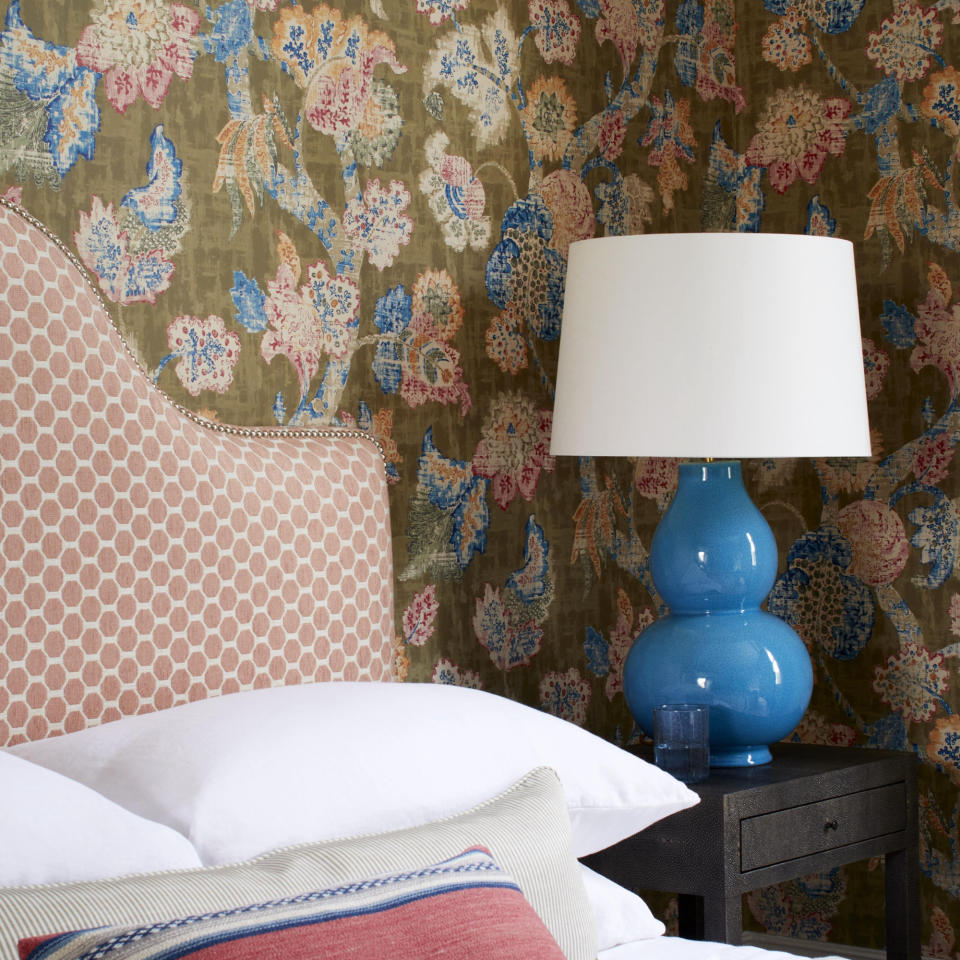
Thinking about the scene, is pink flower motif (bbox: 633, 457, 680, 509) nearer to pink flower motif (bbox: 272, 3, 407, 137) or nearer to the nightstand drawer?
the nightstand drawer

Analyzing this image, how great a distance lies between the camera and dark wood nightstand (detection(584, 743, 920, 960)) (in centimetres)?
198

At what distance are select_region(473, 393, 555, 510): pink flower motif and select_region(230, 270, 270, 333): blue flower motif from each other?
0.49m

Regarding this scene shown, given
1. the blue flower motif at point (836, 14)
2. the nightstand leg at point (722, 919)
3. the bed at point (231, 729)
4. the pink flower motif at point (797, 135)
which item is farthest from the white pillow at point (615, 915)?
the blue flower motif at point (836, 14)

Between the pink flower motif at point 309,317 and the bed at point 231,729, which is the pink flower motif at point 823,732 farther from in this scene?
the pink flower motif at point 309,317

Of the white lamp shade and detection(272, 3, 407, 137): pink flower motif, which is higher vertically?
detection(272, 3, 407, 137): pink flower motif

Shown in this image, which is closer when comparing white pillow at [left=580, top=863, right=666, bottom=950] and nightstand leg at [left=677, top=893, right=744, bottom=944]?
white pillow at [left=580, top=863, right=666, bottom=950]

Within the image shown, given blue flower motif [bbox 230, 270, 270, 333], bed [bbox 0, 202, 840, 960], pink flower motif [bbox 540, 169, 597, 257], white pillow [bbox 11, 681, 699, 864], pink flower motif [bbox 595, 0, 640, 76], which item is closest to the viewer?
bed [bbox 0, 202, 840, 960]

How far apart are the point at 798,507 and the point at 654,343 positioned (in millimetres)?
795

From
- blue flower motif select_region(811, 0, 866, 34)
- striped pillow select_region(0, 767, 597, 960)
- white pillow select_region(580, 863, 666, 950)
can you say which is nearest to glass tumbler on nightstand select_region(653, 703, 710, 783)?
white pillow select_region(580, 863, 666, 950)

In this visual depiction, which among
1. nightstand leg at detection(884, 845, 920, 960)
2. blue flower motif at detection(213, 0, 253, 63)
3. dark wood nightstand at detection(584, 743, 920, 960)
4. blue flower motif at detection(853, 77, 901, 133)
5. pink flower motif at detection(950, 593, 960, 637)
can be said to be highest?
blue flower motif at detection(853, 77, 901, 133)

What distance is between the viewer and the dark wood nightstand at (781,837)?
6.48ft

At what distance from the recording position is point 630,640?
2.63 meters

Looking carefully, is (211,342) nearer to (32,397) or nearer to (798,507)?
(32,397)

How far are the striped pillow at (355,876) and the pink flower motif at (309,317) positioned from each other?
0.86 meters
